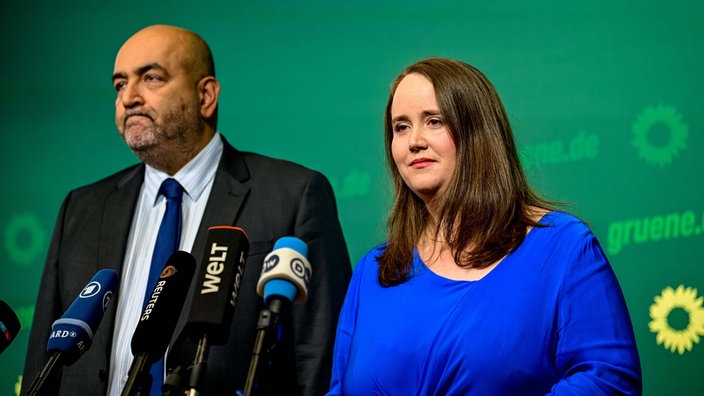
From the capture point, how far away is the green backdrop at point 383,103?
10.7ft

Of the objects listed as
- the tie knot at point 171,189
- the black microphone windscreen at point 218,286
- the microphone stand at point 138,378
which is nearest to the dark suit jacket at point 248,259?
the tie knot at point 171,189

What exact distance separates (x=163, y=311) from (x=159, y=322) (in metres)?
0.03

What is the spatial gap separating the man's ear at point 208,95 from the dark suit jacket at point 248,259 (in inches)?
6.3

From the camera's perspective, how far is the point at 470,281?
2.06 meters

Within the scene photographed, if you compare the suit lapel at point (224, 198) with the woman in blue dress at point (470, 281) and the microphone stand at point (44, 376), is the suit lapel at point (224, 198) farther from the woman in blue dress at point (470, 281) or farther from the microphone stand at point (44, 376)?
the microphone stand at point (44, 376)

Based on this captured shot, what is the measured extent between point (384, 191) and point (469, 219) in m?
1.43

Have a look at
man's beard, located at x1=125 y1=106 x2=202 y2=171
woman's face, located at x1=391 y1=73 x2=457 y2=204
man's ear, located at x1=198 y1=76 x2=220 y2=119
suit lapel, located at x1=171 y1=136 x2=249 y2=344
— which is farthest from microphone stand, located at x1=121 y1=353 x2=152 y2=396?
man's ear, located at x1=198 y1=76 x2=220 y2=119

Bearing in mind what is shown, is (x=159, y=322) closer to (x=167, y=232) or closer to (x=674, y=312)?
(x=167, y=232)

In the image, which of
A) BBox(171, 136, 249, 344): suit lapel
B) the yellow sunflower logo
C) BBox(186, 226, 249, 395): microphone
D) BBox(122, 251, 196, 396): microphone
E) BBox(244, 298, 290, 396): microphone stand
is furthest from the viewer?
the yellow sunflower logo

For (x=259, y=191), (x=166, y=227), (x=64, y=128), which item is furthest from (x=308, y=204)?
(x=64, y=128)

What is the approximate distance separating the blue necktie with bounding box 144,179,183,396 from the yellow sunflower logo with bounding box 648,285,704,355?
1793 mm

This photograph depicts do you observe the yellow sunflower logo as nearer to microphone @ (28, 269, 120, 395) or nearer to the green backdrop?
the green backdrop

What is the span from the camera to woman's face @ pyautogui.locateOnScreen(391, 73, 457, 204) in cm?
222

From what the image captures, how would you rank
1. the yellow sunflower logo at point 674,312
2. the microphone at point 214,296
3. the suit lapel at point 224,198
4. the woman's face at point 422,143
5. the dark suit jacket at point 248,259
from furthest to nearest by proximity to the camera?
the yellow sunflower logo at point 674,312, the suit lapel at point 224,198, the dark suit jacket at point 248,259, the woman's face at point 422,143, the microphone at point 214,296
